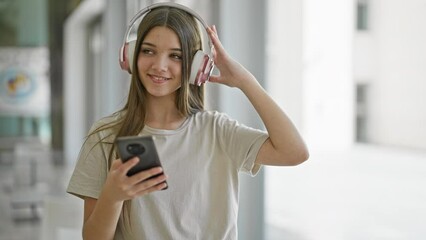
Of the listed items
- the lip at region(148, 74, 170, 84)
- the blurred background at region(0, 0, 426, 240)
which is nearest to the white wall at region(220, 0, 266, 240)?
the blurred background at region(0, 0, 426, 240)

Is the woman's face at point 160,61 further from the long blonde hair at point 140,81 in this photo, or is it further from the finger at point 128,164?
the finger at point 128,164

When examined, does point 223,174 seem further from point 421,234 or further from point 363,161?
point 363,161

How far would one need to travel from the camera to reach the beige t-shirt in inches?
42.9

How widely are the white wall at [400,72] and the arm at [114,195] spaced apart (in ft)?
4.52

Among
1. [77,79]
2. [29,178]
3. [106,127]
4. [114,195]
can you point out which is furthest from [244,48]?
[77,79]

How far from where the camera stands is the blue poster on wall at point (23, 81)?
6578 millimetres

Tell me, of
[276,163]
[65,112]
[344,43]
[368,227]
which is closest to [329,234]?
[368,227]

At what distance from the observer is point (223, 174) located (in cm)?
115

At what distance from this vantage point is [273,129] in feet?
3.72

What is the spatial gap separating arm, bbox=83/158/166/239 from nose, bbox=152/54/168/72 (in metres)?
0.24

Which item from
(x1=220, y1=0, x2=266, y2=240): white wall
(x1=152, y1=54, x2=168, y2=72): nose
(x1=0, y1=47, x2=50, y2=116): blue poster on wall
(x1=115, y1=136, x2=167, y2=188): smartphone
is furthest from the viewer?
(x1=0, y1=47, x2=50, y2=116): blue poster on wall

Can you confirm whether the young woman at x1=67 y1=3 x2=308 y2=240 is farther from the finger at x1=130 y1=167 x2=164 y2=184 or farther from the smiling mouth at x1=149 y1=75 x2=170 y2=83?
the finger at x1=130 y1=167 x2=164 y2=184

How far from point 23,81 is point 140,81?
19.6ft

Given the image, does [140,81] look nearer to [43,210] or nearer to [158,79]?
[158,79]
